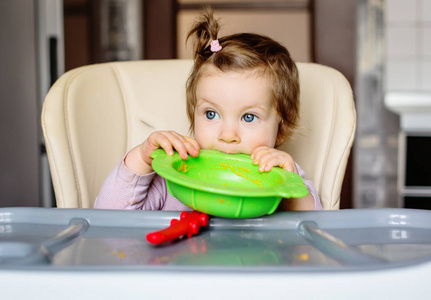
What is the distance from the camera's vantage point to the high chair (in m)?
0.98

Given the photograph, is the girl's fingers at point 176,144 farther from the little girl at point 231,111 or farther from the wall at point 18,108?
the wall at point 18,108

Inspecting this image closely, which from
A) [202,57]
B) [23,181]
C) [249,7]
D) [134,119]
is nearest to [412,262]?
[202,57]

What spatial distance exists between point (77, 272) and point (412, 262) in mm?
293

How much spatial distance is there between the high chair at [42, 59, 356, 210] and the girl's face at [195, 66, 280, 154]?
0.17m

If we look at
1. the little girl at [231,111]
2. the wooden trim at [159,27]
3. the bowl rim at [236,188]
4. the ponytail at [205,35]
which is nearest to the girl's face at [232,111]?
the little girl at [231,111]

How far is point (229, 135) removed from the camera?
917 mm

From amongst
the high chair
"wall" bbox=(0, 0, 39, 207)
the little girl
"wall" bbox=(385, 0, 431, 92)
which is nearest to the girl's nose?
the little girl

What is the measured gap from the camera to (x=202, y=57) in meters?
1.02

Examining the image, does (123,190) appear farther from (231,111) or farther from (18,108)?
(18,108)

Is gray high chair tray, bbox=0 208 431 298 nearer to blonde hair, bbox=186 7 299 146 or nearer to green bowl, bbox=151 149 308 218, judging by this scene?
green bowl, bbox=151 149 308 218

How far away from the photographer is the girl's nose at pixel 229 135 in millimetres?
917

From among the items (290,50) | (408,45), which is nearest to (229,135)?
(290,50)

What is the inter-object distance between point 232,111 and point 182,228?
15.8 inches

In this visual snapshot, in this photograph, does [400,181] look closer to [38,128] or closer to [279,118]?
[279,118]
